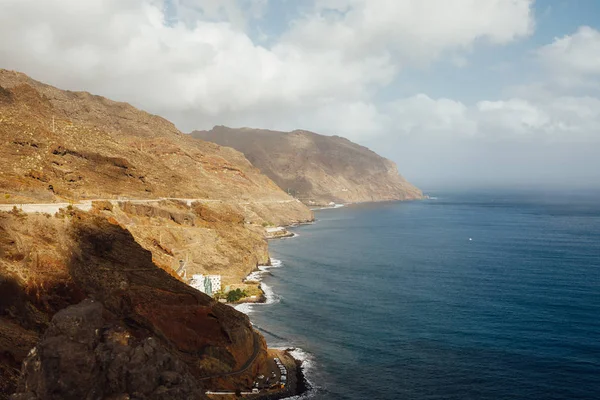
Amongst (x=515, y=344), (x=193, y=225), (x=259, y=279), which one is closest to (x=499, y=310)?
(x=515, y=344)

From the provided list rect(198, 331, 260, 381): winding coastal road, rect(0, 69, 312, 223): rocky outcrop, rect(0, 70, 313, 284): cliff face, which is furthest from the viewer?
rect(0, 70, 313, 284): cliff face

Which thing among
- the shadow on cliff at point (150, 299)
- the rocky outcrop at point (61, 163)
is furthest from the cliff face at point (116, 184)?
the shadow on cliff at point (150, 299)

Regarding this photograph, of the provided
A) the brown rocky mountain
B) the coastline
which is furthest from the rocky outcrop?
the coastline

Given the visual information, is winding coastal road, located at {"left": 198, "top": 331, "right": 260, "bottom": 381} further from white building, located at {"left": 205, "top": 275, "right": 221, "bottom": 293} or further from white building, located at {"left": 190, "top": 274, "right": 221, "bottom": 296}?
white building, located at {"left": 205, "top": 275, "right": 221, "bottom": 293}

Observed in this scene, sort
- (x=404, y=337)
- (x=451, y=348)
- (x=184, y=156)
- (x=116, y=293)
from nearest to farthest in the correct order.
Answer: (x=116, y=293), (x=451, y=348), (x=404, y=337), (x=184, y=156)

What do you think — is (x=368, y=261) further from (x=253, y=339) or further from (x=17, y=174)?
(x=17, y=174)

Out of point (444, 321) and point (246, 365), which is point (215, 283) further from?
point (444, 321)

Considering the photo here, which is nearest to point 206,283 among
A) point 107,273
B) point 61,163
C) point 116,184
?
point 116,184
